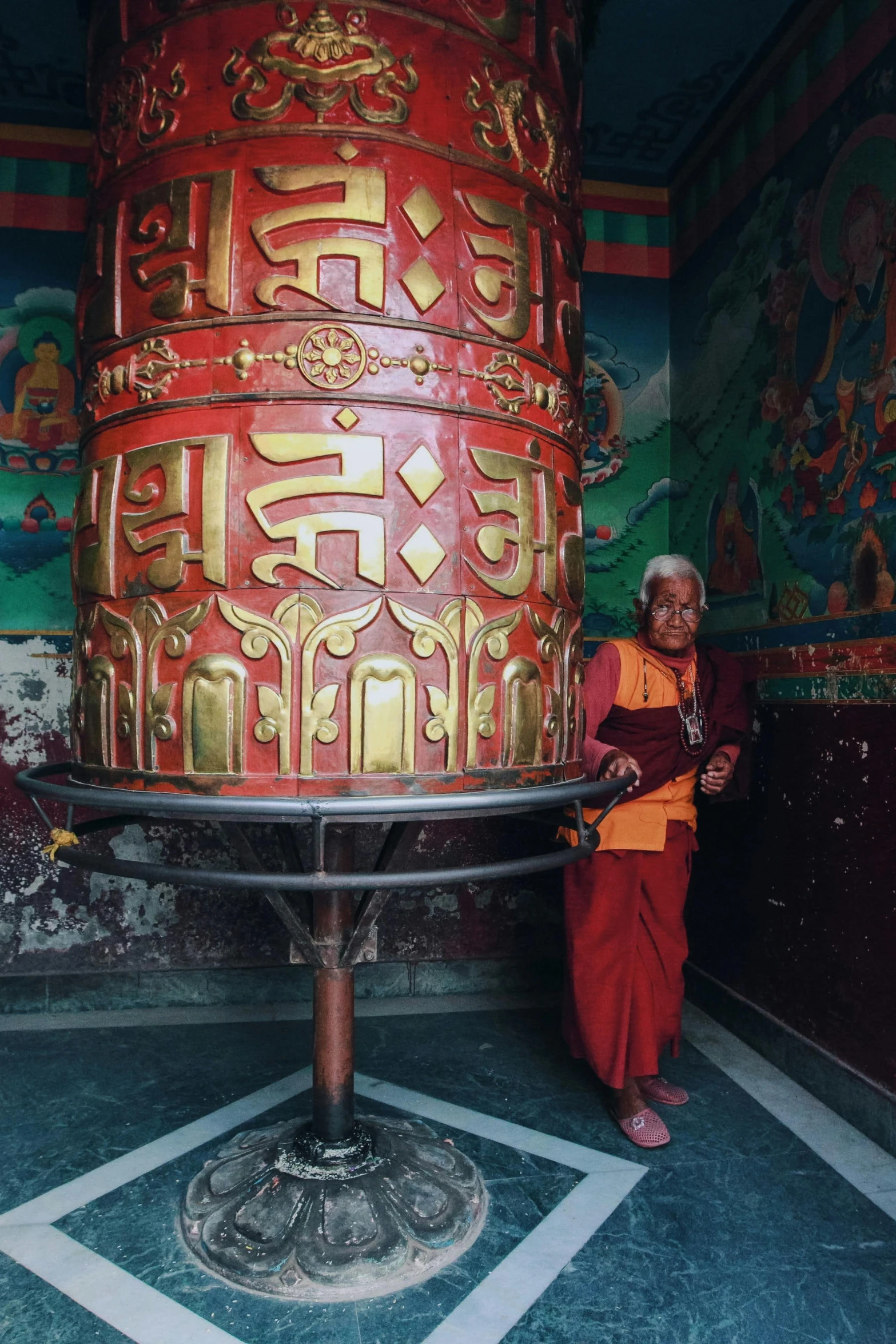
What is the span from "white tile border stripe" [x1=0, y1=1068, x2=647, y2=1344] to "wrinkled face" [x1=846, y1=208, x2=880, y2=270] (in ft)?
9.08

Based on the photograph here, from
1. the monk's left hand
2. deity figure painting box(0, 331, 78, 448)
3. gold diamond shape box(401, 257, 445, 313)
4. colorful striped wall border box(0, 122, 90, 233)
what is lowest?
the monk's left hand

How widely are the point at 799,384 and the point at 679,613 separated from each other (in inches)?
37.5

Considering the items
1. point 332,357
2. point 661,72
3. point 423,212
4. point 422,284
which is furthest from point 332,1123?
point 661,72

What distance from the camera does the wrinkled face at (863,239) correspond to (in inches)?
99.3

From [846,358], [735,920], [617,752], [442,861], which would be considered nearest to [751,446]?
[846,358]

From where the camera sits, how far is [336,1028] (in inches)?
83.7

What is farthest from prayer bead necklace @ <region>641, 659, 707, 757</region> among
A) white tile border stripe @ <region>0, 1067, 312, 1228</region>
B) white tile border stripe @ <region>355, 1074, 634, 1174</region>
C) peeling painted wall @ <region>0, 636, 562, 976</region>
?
white tile border stripe @ <region>0, 1067, 312, 1228</region>

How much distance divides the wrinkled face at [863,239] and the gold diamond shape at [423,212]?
157cm

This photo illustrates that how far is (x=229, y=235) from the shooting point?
1.66 m

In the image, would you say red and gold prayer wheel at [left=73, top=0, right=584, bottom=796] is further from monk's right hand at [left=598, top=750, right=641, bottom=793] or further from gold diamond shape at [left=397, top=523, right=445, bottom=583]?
monk's right hand at [left=598, top=750, right=641, bottom=793]

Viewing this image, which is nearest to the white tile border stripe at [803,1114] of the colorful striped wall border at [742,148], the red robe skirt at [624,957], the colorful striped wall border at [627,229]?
the red robe skirt at [624,957]

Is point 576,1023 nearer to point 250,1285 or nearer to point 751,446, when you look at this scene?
point 250,1285

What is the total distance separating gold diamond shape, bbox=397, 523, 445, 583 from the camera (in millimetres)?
1653

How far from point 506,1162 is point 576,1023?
1.70ft
